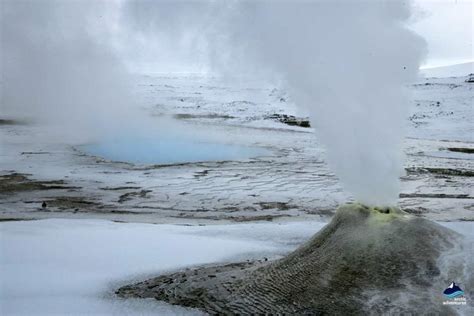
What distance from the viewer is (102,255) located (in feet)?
17.9

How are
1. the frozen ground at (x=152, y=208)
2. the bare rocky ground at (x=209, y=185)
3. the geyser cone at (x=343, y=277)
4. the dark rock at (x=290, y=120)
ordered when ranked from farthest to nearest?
the dark rock at (x=290, y=120) < the bare rocky ground at (x=209, y=185) < the frozen ground at (x=152, y=208) < the geyser cone at (x=343, y=277)

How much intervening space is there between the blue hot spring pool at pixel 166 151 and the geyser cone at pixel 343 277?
789cm

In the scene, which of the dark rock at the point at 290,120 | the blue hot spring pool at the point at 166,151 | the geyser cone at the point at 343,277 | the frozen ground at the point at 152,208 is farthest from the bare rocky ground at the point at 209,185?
the dark rock at the point at 290,120

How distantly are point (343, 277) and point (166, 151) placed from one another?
10.3 metres

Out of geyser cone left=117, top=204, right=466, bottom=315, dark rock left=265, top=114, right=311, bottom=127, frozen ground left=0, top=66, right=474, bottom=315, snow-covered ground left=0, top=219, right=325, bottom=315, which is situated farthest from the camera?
dark rock left=265, top=114, right=311, bottom=127

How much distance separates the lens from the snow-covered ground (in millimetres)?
4238

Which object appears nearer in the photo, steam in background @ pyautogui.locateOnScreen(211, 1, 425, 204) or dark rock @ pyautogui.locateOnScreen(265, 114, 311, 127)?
steam in background @ pyautogui.locateOnScreen(211, 1, 425, 204)

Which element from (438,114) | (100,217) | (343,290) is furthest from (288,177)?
(438,114)

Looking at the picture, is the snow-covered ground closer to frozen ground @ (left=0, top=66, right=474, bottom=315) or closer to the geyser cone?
frozen ground @ (left=0, top=66, right=474, bottom=315)

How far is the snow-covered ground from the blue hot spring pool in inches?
227

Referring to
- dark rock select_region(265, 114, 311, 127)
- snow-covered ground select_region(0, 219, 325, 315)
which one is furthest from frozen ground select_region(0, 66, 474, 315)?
dark rock select_region(265, 114, 311, 127)

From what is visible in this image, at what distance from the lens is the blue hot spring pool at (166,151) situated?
12.9 m

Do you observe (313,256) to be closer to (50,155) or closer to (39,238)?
(39,238)

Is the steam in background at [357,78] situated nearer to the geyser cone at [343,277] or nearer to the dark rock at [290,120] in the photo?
the geyser cone at [343,277]
